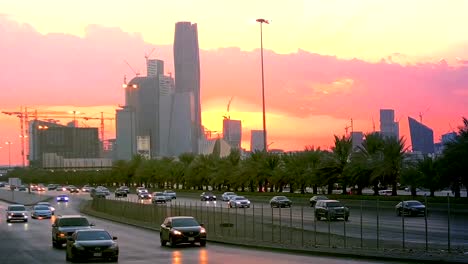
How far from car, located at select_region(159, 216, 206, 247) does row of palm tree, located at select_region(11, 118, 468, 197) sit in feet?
107

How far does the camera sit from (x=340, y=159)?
88375 millimetres

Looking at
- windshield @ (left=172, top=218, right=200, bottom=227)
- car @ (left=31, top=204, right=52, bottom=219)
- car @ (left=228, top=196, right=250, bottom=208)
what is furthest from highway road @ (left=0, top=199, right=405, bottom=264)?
car @ (left=228, top=196, right=250, bottom=208)

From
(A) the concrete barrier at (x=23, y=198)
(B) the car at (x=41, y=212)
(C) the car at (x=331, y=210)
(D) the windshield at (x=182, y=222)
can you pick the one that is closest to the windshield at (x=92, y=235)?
(D) the windshield at (x=182, y=222)

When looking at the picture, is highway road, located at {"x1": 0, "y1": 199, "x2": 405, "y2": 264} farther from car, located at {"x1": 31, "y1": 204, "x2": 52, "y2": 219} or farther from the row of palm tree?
the row of palm tree

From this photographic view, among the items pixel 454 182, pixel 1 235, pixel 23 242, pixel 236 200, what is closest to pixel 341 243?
pixel 23 242

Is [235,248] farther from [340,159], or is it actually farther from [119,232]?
[340,159]

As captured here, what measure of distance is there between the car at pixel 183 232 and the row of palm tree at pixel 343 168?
32508mm

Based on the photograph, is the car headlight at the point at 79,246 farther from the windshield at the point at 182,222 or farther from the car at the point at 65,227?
the car at the point at 65,227

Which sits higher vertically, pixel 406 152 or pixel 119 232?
pixel 406 152

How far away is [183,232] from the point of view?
37.9m

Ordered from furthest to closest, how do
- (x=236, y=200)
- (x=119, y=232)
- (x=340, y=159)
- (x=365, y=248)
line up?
(x=340, y=159) < (x=236, y=200) < (x=119, y=232) < (x=365, y=248)

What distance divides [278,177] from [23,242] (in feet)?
195

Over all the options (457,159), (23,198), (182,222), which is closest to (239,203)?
(457,159)

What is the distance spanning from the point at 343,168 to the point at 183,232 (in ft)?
167
